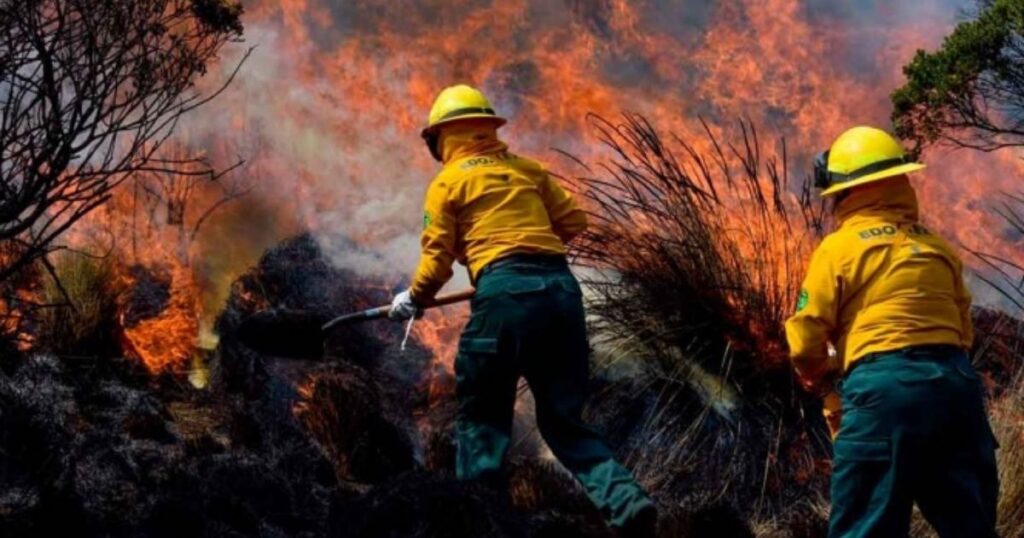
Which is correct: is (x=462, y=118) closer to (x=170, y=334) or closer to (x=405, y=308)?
(x=405, y=308)

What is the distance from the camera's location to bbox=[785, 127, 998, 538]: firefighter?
4.14 meters

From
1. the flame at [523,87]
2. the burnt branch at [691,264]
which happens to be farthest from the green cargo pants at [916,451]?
the flame at [523,87]

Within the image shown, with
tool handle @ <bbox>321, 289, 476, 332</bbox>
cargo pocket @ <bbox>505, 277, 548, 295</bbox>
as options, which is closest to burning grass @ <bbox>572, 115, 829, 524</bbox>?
tool handle @ <bbox>321, 289, 476, 332</bbox>

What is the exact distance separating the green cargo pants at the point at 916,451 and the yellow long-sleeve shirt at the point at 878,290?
9cm

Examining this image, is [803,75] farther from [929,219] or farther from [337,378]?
[337,378]

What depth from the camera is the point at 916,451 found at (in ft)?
13.5

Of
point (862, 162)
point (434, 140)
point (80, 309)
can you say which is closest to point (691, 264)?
point (434, 140)

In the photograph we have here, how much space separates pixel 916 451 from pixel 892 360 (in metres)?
0.31

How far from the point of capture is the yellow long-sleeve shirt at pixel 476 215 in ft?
17.3

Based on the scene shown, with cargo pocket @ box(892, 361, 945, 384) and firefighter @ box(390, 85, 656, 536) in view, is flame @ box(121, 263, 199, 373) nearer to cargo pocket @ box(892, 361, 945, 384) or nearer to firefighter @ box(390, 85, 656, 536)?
firefighter @ box(390, 85, 656, 536)

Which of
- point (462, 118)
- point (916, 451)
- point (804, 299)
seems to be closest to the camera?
point (916, 451)

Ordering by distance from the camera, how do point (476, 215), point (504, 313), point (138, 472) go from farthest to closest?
point (138, 472) → point (476, 215) → point (504, 313)

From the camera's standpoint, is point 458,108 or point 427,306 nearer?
point 427,306

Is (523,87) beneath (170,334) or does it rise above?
above
